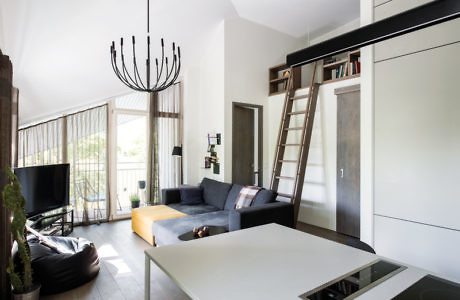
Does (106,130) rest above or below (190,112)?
below

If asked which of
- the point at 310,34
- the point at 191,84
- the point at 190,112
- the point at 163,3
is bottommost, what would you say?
the point at 190,112

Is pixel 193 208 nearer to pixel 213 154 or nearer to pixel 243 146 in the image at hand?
pixel 213 154

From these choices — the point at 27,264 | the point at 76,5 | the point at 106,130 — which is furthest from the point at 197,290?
the point at 106,130

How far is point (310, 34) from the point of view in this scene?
5.30 metres

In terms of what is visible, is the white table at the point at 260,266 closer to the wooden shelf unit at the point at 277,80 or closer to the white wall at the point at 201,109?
the white wall at the point at 201,109

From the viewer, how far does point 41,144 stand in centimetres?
437

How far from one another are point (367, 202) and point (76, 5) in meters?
3.48

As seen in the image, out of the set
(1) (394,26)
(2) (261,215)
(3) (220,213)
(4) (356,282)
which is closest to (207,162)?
(3) (220,213)

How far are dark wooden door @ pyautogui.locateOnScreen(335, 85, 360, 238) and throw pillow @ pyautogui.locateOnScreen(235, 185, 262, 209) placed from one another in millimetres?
1425

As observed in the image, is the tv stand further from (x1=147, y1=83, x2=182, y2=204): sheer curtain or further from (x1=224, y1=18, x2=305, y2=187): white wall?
(x1=224, y1=18, x2=305, y2=187): white wall

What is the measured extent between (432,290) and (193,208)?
3490 millimetres

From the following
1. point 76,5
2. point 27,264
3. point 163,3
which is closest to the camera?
point 27,264

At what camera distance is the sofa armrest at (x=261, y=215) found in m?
→ 2.97

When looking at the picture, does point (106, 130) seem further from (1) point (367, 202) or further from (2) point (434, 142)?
(2) point (434, 142)
